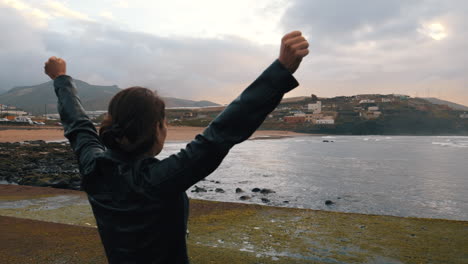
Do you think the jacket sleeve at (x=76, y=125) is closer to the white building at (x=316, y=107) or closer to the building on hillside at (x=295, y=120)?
the building on hillside at (x=295, y=120)

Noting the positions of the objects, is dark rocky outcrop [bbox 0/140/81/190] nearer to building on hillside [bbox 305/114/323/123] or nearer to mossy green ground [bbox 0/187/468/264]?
mossy green ground [bbox 0/187/468/264]

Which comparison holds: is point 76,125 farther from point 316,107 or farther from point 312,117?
point 316,107

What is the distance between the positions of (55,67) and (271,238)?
577 cm

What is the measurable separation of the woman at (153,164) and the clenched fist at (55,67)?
2.25 feet

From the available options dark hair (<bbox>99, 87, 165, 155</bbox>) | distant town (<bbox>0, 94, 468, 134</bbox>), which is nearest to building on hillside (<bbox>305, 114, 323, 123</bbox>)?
distant town (<bbox>0, 94, 468, 134</bbox>)

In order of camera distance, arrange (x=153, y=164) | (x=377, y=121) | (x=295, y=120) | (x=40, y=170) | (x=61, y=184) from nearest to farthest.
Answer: (x=153, y=164) < (x=61, y=184) < (x=40, y=170) < (x=377, y=121) < (x=295, y=120)

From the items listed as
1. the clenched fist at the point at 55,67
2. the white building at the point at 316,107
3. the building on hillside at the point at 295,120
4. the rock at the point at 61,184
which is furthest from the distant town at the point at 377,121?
the clenched fist at the point at 55,67

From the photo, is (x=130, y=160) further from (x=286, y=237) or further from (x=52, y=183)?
(x=52, y=183)

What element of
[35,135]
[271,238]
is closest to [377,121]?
[35,135]

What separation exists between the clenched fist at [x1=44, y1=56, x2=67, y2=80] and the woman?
2.25 feet

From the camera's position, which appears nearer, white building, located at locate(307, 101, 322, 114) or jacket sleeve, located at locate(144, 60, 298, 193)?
jacket sleeve, located at locate(144, 60, 298, 193)

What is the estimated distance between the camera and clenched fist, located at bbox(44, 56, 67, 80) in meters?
1.98

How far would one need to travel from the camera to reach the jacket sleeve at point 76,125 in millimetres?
1671

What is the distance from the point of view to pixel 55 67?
1991mm
